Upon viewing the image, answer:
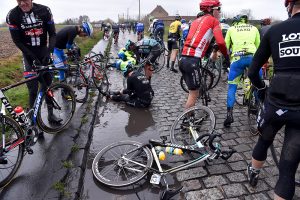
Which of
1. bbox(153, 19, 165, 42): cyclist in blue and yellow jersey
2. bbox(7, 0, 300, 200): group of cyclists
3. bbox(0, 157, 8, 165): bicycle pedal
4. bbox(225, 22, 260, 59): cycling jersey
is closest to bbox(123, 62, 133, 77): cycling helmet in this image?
bbox(7, 0, 300, 200): group of cyclists

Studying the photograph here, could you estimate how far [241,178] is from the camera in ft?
11.6

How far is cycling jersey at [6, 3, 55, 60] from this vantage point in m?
4.39

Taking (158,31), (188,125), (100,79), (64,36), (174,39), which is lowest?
(188,125)

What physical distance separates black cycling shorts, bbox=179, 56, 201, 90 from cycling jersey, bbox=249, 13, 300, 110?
2.24 meters

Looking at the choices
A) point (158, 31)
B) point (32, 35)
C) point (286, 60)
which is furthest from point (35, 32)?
point (158, 31)

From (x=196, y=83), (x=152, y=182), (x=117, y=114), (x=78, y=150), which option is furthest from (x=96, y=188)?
(x=117, y=114)

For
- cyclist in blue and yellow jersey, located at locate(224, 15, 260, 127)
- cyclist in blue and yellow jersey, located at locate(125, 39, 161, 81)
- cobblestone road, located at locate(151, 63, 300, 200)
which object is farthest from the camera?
cyclist in blue and yellow jersey, located at locate(125, 39, 161, 81)

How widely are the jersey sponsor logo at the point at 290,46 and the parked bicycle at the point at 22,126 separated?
11.1 feet

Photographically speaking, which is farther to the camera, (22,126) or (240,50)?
(240,50)

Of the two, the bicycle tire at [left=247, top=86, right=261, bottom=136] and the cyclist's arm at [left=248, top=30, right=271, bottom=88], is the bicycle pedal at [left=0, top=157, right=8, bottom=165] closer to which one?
the cyclist's arm at [left=248, top=30, right=271, bottom=88]

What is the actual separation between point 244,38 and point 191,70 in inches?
56.9

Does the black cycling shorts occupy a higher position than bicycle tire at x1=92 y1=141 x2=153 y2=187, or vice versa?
the black cycling shorts

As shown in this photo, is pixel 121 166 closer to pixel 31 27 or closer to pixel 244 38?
pixel 31 27

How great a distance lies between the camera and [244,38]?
203 inches
